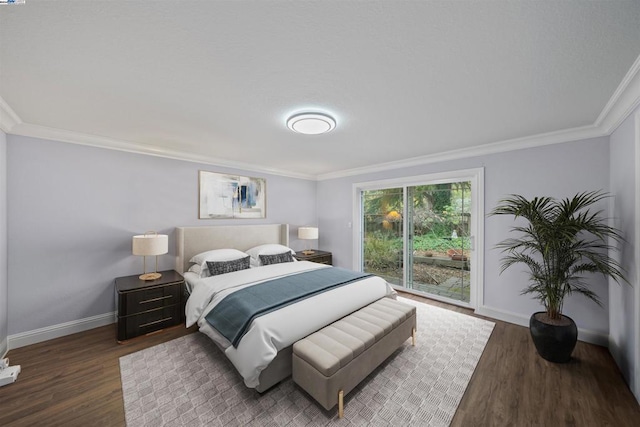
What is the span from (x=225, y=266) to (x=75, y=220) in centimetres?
181

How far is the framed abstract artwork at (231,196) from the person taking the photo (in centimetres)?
396

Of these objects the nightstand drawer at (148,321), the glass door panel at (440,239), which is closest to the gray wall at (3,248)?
the nightstand drawer at (148,321)

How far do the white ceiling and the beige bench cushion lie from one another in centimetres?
202

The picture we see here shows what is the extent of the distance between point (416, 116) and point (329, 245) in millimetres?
3638

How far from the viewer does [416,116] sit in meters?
2.37

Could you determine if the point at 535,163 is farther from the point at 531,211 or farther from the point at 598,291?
the point at 598,291

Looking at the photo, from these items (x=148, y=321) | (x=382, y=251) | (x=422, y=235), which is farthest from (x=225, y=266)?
(x=422, y=235)

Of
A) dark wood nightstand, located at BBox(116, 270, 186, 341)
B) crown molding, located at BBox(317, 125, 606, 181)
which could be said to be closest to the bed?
dark wood nightstand, located at BBox(116, 270, 186, 341)

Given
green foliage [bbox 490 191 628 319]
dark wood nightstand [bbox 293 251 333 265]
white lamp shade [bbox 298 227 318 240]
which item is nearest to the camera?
A: green foliage [bbox 490 191 628 319]

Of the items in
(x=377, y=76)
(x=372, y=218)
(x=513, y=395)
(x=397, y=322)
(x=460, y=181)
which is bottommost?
(x=513, y=395)

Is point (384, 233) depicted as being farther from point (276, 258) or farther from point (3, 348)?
point (3, 348)

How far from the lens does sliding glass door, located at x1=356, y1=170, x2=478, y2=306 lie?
12.3 ft

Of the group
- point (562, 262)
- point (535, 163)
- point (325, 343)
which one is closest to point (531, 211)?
point (562, 262)

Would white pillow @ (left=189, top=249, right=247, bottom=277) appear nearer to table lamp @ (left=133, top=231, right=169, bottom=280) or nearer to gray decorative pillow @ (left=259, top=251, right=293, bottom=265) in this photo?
gray decorative pillow @ (left=259, top=251, right=293, bottom=265)
